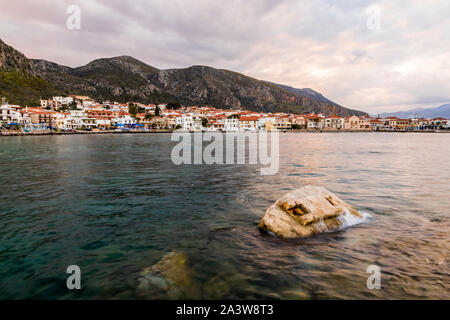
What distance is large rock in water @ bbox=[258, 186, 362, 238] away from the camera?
296 inches

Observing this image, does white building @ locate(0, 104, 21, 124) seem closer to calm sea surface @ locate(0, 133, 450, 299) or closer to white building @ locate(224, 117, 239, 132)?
white building @ locate(224, 117, 239, 132)

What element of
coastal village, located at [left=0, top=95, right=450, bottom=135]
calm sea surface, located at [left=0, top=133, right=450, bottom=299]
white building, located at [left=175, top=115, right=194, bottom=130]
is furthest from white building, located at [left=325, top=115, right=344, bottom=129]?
calm sea surface, located at [left=0, top=133, right=450, bottom=299]

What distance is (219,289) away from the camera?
5.12 metres

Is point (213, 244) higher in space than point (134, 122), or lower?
lower

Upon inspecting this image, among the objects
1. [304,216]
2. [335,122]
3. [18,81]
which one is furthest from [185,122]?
[304,216]

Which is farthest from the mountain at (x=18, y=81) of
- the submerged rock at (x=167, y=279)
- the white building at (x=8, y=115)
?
the submerged rock at (x=167, y=279)

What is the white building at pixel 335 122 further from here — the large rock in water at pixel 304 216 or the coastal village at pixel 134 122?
the large rock in water at pixel 304 216

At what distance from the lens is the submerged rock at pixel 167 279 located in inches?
193

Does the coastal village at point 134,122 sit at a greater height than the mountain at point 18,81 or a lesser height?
lesser

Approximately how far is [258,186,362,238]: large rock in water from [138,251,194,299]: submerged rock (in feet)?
9.94

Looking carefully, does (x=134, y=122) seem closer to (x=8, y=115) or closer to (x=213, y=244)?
(x=8, y=115)

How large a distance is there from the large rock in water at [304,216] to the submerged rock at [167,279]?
3029 mm

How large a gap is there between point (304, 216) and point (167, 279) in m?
4.59

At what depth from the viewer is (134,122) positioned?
143875 mm
